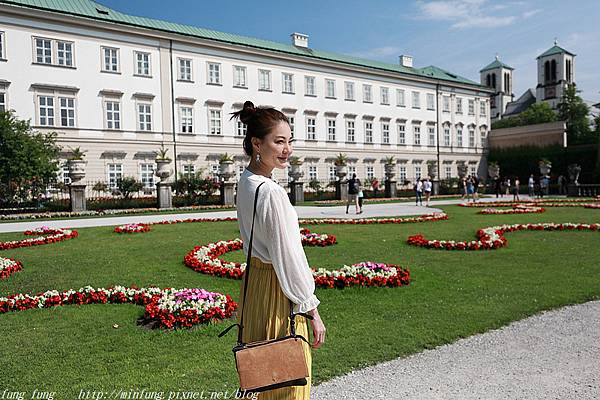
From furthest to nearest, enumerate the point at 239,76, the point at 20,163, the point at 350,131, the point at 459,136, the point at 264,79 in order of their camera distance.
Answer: the point at 459,136 → the point at 350,131 → the point at 264,79 → the point at 239,76 → the point at 20,163

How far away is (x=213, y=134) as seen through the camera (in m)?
41.9

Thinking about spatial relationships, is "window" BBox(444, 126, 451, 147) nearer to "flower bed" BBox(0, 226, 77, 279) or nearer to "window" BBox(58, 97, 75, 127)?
"window" BBox(58, 97, 75, 127)

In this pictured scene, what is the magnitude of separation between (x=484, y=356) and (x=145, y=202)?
28.8 m

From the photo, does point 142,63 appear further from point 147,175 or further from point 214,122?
point 147,175

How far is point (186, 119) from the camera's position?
40.4 metres

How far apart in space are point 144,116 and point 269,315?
38508mm

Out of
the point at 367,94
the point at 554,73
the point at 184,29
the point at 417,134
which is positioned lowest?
the point at 417,134

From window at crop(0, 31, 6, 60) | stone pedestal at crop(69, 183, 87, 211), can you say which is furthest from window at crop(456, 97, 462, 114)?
window at crop(0, 31, 6, 60)

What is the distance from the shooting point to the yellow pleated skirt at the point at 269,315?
2643mm

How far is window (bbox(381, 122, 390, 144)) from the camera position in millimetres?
53425

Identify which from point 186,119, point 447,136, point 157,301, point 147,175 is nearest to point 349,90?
point 447,136

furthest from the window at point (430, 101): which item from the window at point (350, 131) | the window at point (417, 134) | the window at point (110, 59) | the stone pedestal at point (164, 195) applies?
the stone pedestal at point (164, 195)

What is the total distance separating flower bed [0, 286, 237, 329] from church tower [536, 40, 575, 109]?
4039 inches

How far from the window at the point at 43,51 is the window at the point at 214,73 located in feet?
40.3
